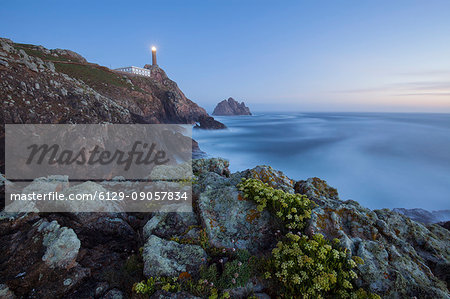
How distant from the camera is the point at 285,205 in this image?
15.1ft

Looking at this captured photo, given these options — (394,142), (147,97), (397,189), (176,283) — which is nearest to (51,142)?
(176,283)

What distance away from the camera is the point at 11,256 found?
3.87m

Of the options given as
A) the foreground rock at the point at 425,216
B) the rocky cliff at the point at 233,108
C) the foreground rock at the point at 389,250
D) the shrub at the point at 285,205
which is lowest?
the foreground rock at the point at 425,216

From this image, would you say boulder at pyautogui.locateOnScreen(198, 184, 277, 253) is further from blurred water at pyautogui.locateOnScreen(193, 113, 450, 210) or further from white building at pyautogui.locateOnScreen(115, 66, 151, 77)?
white building at pyautogui.locateOnScreen(115, 66, 151, 77)

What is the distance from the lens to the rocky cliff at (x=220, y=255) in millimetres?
3477

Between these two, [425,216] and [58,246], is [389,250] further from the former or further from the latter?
[425,216]

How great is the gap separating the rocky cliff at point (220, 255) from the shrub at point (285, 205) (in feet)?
0.08

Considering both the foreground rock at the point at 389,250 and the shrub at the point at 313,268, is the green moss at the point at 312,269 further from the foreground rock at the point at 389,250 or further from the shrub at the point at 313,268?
the foreground rock at the point at 389,250

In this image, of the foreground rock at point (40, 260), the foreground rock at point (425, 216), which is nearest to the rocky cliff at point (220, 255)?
the foreground rock at point (40, 260)

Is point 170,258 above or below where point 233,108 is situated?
below

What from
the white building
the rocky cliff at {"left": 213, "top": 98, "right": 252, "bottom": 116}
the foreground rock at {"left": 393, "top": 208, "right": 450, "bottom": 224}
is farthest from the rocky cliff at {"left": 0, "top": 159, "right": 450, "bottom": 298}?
the rocky cliff at {"left": 213, "top": 98, "right": 252, "bottom": 116}

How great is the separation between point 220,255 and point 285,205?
188 cm

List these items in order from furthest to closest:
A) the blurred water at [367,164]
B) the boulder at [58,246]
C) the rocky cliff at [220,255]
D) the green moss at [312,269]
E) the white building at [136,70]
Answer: the white building at [136,70] → the blurred water at [367,164] → the boulder at [58,246] → the rocky cliff at [220,255] → the green moss at [312,269]

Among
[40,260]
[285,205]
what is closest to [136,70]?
[40,260]
